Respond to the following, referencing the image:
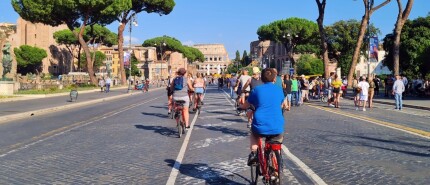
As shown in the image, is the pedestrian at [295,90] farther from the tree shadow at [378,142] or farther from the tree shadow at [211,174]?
the tree shadow at [211,174]

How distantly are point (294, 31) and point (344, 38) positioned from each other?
8.17 meters

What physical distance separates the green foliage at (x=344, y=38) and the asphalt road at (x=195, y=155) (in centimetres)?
6482

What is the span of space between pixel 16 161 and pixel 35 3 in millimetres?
44899

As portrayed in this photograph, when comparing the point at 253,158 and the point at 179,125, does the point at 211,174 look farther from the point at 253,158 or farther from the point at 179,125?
the point at 179,125

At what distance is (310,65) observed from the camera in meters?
90.6

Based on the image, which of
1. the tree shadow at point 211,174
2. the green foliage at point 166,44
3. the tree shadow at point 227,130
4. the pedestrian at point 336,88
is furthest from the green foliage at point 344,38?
the tree shadow at point 211,174

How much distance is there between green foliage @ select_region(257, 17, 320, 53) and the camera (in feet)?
262

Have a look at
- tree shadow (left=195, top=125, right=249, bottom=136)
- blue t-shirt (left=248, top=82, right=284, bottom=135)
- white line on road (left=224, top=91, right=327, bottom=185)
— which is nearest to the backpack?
tree shadow (left=195, top=125, right=249, bottom=136)

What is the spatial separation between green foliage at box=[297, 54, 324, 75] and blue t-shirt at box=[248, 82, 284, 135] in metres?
84.7

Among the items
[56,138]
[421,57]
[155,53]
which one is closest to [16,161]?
[56,138]

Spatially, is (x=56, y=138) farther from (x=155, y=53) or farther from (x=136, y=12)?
(x=155, y=53)

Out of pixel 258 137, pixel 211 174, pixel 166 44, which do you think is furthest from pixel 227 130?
pixel 166 44

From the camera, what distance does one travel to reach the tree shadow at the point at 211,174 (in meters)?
6.55

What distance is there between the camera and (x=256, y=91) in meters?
5.70
